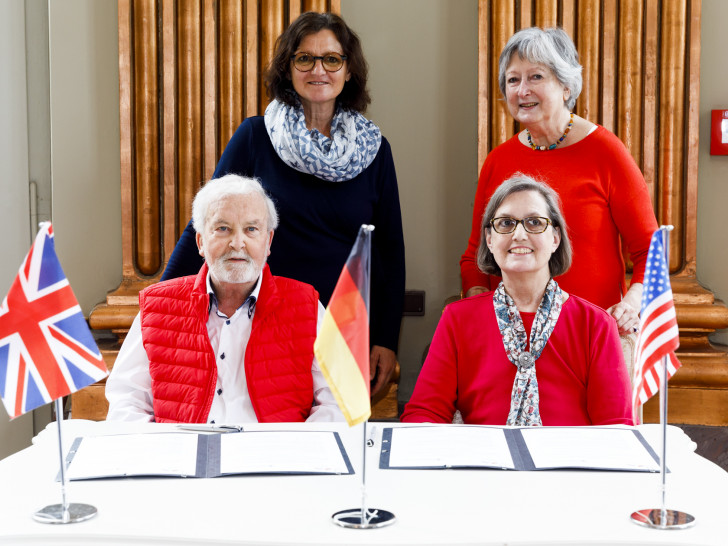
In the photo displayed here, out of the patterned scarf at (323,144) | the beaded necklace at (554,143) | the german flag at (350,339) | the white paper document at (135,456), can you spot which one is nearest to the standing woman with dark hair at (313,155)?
the patterned scarf at (323,144)

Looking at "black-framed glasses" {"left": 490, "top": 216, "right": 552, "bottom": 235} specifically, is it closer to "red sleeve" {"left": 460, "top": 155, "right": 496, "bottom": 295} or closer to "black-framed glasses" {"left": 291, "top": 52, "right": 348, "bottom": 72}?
"red sleeve" {"left": 460, "top": 155, "right": 496, "bottom": 295}

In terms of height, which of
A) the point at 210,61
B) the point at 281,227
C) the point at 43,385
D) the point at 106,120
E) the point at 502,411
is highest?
the point at 210,61

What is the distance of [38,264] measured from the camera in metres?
1.42

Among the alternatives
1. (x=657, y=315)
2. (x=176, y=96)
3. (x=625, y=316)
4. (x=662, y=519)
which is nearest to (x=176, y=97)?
(x=176, y=96)

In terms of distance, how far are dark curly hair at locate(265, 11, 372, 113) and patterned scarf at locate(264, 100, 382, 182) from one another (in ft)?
0.15

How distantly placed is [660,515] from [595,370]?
0.80m

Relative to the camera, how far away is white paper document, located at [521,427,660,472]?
1.60m

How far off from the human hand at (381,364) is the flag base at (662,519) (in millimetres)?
1608

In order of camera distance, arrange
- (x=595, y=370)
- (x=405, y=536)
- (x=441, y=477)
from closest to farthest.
Result: (x=405, y=536) < (x=441, y=477) < (x=595, y=370)

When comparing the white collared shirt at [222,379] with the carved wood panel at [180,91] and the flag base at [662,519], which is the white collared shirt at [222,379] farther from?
the carved wood panel at [180,91]

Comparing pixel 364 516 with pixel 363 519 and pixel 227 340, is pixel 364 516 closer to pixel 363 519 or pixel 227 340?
pixel 363 519

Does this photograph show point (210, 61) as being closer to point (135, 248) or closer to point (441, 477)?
point (135, 248)

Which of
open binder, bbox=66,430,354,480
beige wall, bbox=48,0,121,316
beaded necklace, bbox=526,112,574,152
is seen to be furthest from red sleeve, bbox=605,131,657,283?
beige wall, bbox=48,0,121,316

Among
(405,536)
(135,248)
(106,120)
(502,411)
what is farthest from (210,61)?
(405,536)
